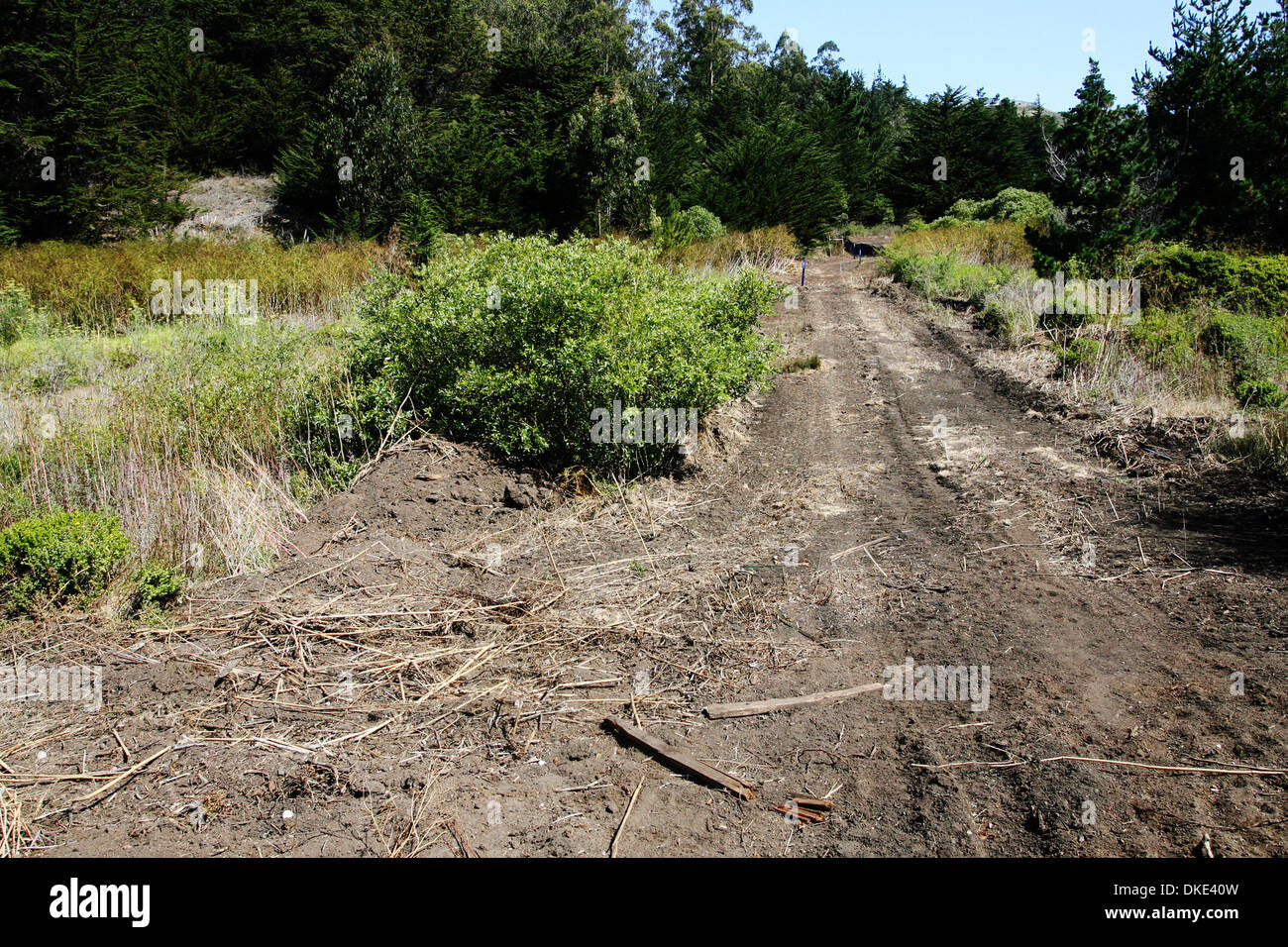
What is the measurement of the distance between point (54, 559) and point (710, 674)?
11.1 ft

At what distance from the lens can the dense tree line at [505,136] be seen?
15.5 m

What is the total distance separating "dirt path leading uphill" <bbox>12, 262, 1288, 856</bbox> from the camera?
9.39 feet

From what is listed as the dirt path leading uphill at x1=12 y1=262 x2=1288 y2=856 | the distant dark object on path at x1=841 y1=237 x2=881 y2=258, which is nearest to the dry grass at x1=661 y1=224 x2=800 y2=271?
the distant dark object on path at x1=841 y1=237 x2=881 y2=258

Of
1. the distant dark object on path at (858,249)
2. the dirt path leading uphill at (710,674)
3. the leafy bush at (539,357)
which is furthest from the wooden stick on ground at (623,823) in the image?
the distant dark object on path at (858,249)

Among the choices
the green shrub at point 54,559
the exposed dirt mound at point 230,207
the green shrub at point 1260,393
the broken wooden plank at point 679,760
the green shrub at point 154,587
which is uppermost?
the exposed dirt mound at point 230,207

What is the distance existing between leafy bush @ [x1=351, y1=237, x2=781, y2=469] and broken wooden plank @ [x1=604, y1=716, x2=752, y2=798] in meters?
3.10

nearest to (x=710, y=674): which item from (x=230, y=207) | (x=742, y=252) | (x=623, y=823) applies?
(x=623, y=823)

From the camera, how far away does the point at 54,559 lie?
13.6 feet

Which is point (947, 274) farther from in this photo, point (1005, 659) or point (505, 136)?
point (505, 136)

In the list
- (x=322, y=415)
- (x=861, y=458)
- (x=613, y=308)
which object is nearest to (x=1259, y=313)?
(x=861, y=458)

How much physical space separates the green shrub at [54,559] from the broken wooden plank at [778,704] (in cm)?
324

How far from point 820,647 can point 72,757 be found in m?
3.29

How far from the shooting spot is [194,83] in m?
24.7

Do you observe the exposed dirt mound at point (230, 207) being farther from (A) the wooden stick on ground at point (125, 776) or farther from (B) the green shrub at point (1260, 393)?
(B) the green shrub at point (1260, 393)
